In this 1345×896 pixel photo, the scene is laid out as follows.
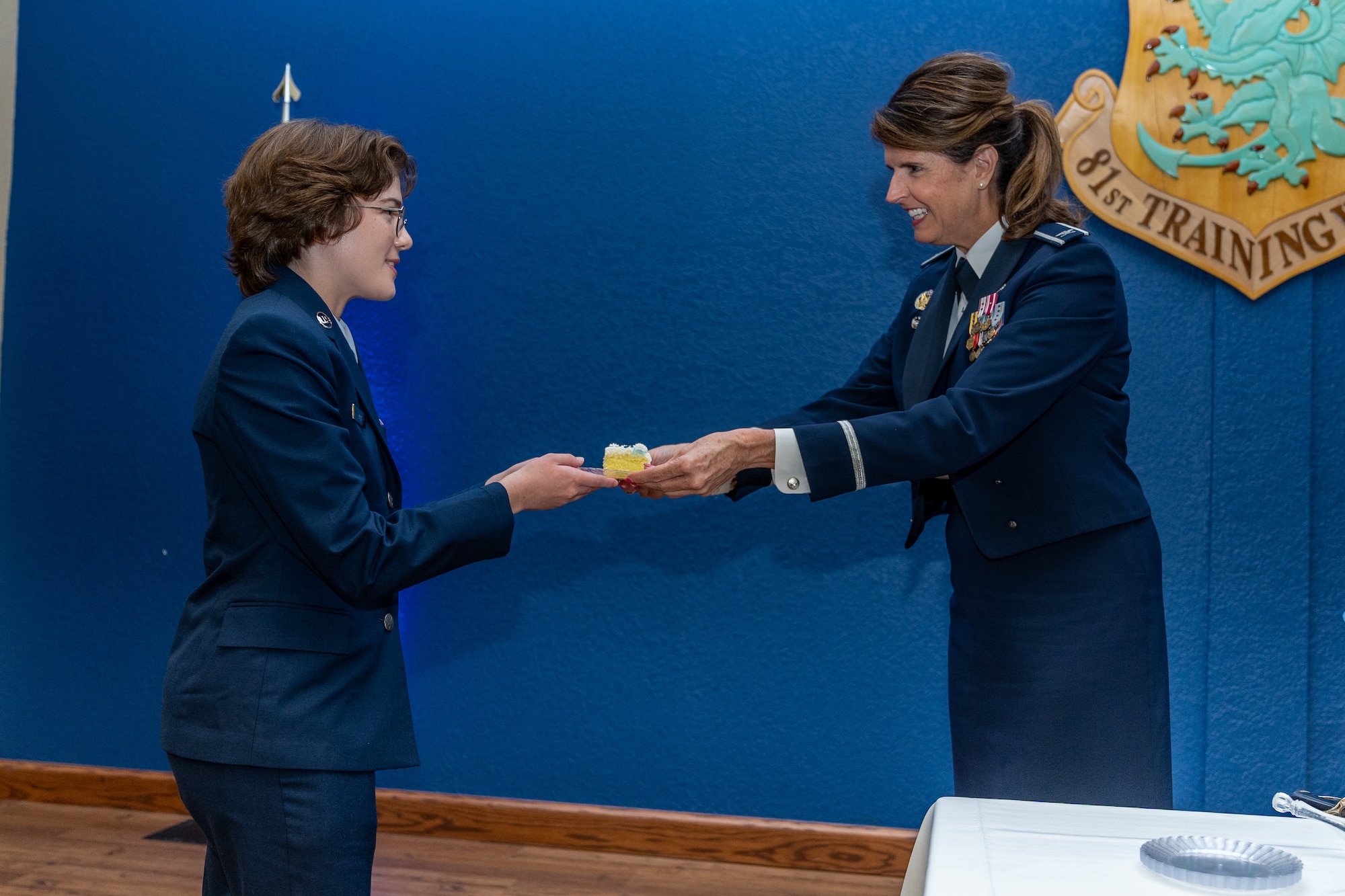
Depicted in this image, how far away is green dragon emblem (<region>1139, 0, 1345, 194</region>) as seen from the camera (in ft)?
8.91

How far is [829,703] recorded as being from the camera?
3051mm

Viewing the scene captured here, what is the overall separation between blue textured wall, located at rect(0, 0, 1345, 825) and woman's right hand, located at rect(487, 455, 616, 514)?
56.5 inches

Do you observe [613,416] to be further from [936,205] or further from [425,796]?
[936,205]

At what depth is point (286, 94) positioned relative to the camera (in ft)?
10.7

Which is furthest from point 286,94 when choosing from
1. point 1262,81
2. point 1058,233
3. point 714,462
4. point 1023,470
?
point 1262,81

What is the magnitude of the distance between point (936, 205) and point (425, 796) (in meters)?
2.25

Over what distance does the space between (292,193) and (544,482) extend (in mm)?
539

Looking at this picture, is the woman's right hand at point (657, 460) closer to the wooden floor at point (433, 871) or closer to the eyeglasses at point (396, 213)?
the eyeglasses at point (396, 213)

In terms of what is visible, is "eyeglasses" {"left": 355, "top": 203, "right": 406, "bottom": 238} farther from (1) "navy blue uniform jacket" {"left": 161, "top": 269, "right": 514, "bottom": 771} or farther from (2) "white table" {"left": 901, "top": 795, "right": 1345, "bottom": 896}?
(2) "white table" {"left": 901, "top": 795, "right": 1345, "bottom": 896}

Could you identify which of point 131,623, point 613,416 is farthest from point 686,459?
point 131,623

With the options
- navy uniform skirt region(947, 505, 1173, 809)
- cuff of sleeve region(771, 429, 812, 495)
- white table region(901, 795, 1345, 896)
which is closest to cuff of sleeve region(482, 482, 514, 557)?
cuff of sleeve region(771, 429, 812, 495)

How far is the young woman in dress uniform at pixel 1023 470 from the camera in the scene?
1.70 m

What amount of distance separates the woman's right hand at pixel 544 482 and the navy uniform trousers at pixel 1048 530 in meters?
0.35

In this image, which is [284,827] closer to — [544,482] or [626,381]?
[544,482]
